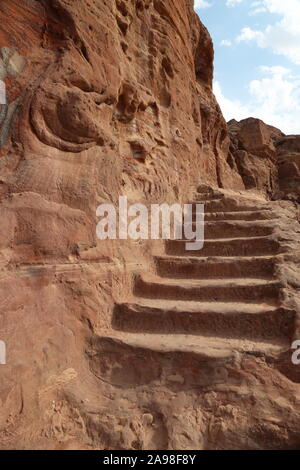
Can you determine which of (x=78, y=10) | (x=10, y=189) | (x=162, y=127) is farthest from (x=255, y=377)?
(x=162, y=127)

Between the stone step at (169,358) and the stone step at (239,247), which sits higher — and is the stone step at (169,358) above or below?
below

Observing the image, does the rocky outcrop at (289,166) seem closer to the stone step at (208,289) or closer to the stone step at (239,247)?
the stone step at (239,247)

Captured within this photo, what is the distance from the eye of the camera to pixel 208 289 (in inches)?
111

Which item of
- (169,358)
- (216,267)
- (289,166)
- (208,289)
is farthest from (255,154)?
(169,358)

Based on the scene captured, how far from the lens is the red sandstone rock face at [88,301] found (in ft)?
6.10

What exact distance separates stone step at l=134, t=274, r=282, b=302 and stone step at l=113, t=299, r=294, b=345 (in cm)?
11

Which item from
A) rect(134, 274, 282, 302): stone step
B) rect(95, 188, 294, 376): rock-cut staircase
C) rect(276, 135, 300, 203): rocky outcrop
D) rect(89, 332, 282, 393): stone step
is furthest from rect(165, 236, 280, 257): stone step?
rect(276, 135, 300, 203): rocky outcrop

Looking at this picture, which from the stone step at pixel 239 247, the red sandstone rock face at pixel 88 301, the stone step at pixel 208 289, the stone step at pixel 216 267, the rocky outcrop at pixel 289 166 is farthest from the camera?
the rocky outcrop at pixel 289 166

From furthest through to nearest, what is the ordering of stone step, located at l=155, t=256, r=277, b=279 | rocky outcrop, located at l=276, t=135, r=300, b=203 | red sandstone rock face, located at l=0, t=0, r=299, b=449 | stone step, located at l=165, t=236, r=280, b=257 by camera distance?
rocky outcrop, located at l=276, t=135, r=300, b=203 → stone step, located at l=165, t=236, r=280, b=257 → stone step, located at l=155, t=256, r=277, b=279 → red sandstone rock face, located at l=0, t=0, r=299, b=449

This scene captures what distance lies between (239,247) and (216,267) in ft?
1.58

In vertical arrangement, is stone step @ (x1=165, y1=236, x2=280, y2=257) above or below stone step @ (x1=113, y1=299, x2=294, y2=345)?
above

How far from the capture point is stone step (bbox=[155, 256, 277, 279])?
118 inches

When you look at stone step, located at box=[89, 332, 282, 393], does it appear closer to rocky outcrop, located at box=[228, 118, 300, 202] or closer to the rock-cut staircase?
the rock-cut staircase

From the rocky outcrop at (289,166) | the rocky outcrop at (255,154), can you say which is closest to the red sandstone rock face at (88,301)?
the rocky outcrop at (255,154)
